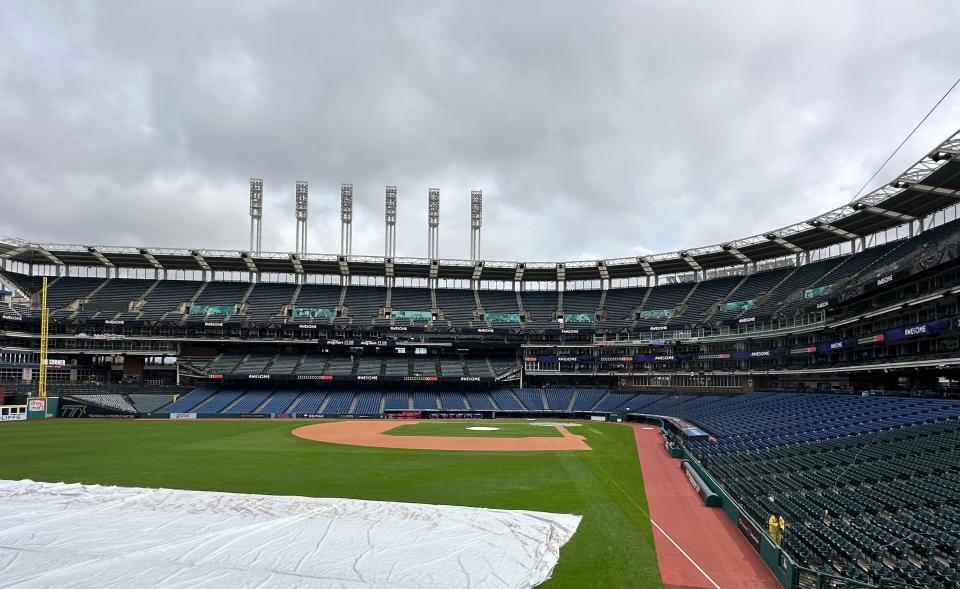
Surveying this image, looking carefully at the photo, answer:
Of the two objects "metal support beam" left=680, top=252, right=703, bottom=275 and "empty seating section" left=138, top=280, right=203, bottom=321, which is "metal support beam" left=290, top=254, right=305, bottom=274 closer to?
"empty seating section" left=138, top=280, right=203, bottom=321

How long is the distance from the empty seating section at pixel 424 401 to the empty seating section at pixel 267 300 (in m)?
23.3

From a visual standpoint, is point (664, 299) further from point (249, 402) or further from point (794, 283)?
point (249, 402)

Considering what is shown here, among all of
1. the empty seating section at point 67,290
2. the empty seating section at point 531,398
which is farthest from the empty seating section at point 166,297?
the empty seating section at point 531,398

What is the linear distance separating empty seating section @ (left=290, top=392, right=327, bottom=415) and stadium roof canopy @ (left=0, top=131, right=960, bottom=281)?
1929cm

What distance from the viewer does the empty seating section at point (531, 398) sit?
222 feet

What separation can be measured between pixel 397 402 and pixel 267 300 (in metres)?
26.3

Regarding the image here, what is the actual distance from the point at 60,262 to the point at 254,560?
82.0 metres

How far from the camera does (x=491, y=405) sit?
222ft

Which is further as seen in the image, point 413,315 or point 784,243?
point 413,315

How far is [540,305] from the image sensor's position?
268ft

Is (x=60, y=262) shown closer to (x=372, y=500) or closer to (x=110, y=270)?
(x=110, y=270)

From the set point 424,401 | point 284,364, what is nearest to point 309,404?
point 284,364

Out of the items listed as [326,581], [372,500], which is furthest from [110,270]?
[326,581]

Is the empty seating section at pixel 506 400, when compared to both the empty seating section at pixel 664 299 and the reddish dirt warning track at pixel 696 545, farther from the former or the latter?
the reddish dirt warning track at pixel 696 545
